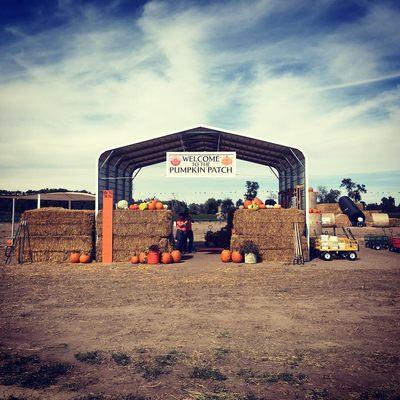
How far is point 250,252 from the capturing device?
15.9m

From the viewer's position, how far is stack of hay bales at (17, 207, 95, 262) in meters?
16.3

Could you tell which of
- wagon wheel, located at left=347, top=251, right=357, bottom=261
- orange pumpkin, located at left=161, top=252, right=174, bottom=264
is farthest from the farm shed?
orange pumpkin, located at left=161, top=252, right=174, bottom=264

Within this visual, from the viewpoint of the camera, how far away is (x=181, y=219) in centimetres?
1844

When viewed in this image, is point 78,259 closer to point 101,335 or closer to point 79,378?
point 101,335

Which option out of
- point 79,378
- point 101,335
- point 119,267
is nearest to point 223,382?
point 79,378

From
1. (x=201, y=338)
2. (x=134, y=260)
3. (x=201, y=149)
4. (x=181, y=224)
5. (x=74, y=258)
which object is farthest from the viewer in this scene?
(x=201, y=149)

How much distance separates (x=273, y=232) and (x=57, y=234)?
381 inches

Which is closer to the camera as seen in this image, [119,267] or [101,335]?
[101,335]

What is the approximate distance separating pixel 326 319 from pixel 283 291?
2.62 metres

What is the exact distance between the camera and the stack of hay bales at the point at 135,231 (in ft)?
54.0

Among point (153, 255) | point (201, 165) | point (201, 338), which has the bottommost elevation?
point (201, 338)

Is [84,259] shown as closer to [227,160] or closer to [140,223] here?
[140,223]

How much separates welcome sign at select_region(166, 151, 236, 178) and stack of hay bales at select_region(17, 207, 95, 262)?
467 centimetres

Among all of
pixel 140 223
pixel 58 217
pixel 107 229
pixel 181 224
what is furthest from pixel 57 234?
pixel 181 224
